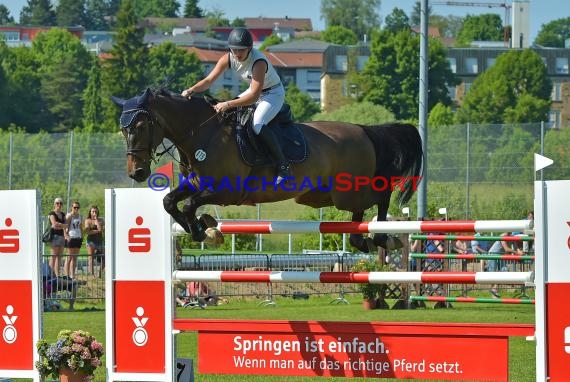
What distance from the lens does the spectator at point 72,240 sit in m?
15.8

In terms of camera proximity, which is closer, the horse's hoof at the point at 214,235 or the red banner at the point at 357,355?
the red banner at the point at 357,355

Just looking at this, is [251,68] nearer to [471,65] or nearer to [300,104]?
[300,104]

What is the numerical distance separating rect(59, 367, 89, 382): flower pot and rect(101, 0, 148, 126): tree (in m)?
70.7

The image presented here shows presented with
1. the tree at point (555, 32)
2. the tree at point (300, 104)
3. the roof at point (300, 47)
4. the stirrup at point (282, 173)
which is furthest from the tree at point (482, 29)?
the stirrup at point (282, 173)

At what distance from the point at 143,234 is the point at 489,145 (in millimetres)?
14362

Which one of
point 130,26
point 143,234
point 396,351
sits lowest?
point 396,351

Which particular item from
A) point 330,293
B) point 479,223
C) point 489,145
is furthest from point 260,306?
point 479,223

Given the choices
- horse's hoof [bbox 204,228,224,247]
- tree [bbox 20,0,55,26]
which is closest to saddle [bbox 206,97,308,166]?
horse's hoof [bbox 204,228,224,247]

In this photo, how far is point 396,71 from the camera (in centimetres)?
7844

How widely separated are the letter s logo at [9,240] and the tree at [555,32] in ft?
505

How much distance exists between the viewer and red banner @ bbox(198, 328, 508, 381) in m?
6.48

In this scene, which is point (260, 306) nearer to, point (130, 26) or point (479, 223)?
point (479, 223)

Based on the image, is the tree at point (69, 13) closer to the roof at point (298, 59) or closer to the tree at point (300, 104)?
the roof at point (298, 59)

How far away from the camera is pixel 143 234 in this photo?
7188 mm
